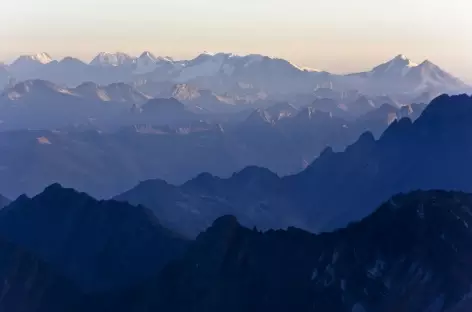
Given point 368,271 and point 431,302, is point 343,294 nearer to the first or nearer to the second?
point 368,271

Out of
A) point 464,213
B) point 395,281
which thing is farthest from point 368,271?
point 464,213

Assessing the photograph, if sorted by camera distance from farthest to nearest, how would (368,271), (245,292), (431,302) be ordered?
(245,292) < (368,271) < (431,302)

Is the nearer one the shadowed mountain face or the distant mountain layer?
the distant mountain layer

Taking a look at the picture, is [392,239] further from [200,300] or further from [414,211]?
[200,300]

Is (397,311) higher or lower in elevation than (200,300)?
higher

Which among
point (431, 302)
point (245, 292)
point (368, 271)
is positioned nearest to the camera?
point (431, 302)

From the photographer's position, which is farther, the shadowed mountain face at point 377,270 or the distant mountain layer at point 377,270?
the shadowed mountain face at point 377,270

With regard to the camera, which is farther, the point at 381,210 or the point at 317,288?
the point at 381,210

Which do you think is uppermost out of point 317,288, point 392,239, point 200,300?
point 392,239

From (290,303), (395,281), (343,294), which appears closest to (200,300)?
(290,303)
